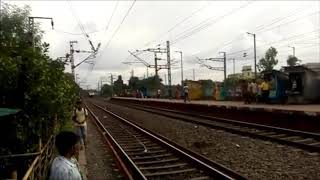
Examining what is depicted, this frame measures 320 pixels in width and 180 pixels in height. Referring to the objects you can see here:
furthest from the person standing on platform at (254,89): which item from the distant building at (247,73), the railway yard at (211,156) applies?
the distant building at (247,73)

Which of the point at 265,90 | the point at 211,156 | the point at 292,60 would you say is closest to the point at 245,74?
the point at 292,60

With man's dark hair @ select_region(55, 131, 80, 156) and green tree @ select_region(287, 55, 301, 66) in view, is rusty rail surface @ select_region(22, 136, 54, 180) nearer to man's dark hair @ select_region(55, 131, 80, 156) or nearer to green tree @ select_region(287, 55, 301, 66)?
man's dark hair @ select_region(55, 131, 80, 156)

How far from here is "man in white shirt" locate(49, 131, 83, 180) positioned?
15.5 ft

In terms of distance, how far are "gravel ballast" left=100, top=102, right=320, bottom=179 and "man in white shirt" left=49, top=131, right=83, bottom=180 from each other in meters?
6.53

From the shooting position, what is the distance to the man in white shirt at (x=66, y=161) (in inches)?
186

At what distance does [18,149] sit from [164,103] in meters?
40.8

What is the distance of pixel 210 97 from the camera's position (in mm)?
53938

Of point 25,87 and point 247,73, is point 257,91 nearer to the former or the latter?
point 25,87

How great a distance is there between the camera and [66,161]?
4840mm

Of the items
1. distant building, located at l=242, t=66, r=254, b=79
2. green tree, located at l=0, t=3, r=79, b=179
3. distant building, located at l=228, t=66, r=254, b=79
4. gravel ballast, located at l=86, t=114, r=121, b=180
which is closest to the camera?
green tree, located at l=0, t=3, r=79, b=179

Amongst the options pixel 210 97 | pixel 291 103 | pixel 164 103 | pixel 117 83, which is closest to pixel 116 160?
pixel 291 103

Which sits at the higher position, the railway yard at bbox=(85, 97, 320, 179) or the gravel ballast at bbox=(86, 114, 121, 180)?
the railway yard at bbox=(85, 97, 320, 179)

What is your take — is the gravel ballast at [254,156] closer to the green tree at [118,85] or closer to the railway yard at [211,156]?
the railway yard at [211,156]

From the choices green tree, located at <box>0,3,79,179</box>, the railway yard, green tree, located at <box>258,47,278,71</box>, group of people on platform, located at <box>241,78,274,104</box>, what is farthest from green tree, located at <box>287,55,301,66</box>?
green tree, located at <box>0,3,79,179</box>
